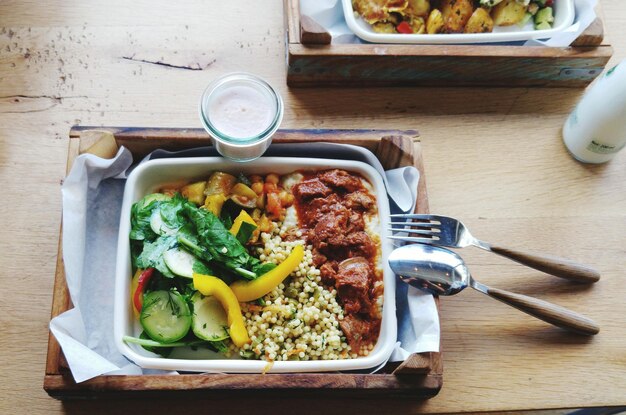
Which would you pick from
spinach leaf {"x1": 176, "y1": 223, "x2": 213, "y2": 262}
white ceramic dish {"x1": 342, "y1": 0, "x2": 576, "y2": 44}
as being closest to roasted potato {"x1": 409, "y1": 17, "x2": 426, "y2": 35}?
white ceramic dish {"x1": 342, "y1": 0, "x2": 576, "y2": 44}

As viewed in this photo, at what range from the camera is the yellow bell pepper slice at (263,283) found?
1.44 m

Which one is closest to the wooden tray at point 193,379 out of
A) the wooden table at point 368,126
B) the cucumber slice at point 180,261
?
the wooden table at point 368,126

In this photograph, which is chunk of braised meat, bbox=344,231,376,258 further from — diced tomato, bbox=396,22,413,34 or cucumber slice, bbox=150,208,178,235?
diced tomato, bbox=396,22,413,34

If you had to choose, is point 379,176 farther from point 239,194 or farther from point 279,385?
point 279,385

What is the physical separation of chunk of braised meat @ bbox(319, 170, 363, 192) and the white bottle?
0.67m

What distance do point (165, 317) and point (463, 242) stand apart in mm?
748

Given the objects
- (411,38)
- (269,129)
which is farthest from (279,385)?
(411,38)

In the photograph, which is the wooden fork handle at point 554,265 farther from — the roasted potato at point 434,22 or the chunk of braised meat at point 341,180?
the roasted potato at point 434,22

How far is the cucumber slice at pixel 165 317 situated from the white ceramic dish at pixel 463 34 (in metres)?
0.90

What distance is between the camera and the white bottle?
5.24ft

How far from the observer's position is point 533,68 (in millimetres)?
1782

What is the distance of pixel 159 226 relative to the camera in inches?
57.9

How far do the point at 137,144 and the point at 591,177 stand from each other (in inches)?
50.3

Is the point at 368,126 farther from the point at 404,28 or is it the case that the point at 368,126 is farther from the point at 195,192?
the point at 195,192
